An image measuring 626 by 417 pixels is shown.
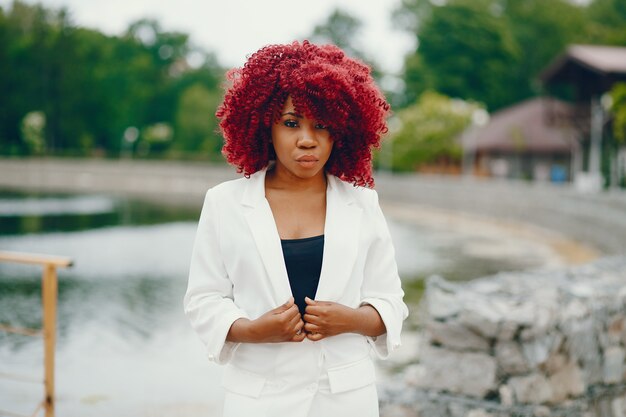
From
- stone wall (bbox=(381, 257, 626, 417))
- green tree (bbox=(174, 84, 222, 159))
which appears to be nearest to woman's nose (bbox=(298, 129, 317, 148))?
stone wall (bbox=(381, 257, 626, 417))

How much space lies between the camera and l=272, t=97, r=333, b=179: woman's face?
2.13 metres

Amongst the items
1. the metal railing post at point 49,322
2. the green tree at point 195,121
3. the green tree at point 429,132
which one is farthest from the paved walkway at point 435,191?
the metal railing post at point 49,322

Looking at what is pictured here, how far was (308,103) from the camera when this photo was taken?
212 centimetres

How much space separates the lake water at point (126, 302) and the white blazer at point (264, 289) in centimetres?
393

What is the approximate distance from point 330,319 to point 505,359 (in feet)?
8.19

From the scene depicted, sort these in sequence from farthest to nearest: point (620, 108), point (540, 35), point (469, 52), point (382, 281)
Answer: point (540, 35) < point (469, 52) < point (620, 108) < point (382, 281)

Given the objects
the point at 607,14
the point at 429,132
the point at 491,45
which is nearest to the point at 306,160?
the point at 429,132

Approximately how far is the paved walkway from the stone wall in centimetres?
1324

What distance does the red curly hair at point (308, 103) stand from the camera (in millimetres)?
2131

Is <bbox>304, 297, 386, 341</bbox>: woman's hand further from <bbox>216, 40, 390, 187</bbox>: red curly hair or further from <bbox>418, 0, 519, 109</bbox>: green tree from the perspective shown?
<bbox>418, 0, 519, 109</bbox>: green tree

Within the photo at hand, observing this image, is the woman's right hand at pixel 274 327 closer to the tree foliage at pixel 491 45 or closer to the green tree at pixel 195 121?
the tree foliage at pixel 491 45

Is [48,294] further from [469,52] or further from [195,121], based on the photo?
[195,121]

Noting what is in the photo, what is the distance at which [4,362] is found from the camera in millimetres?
7918

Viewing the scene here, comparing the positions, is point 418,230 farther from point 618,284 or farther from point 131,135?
point 131,135
